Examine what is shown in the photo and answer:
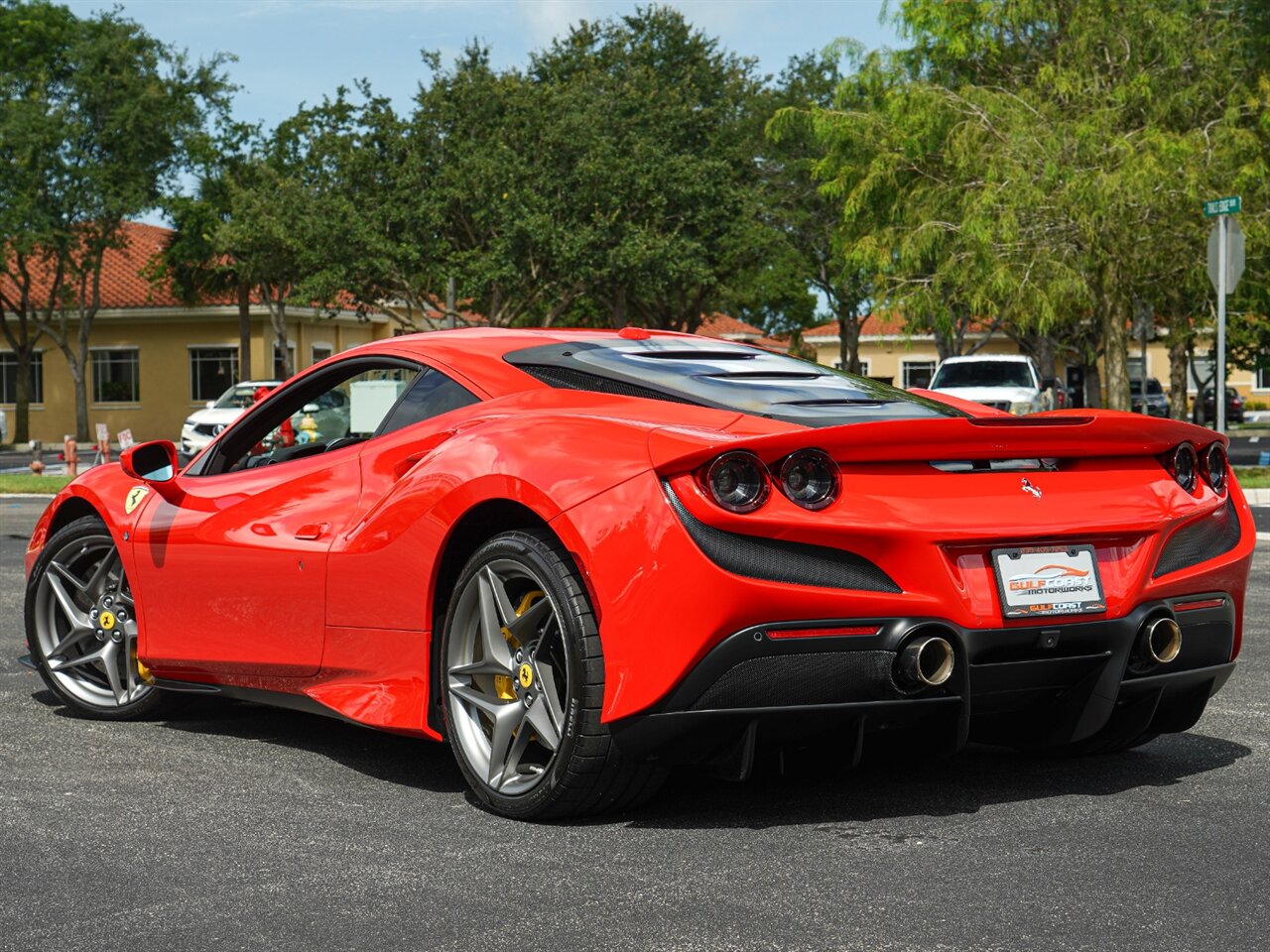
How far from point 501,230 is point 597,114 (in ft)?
13.9

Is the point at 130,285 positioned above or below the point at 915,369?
above

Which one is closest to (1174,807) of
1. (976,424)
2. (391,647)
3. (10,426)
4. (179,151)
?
(976,424)

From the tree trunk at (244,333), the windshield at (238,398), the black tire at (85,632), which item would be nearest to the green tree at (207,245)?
the tree trunk at (244,333)

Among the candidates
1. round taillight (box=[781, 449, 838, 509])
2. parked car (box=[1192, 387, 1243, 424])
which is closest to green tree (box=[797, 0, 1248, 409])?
parked car (box=[1192, 387, 1243, 424])

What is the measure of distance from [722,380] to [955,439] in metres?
0.81

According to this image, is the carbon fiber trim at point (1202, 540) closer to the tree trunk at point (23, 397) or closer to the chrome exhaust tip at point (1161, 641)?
the chrome exhaust tip at point (1161, 641)

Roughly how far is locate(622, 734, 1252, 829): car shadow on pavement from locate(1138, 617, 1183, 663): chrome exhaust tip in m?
0.48

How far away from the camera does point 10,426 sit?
179ft

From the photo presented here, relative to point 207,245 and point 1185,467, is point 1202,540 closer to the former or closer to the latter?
point 1185,467

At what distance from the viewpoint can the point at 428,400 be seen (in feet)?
17.2

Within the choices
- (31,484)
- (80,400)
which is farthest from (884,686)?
(80,400)

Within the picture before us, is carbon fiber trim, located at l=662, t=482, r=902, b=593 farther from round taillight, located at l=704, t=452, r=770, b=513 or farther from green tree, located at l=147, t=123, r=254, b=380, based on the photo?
green tree, located at l=147, t=123, r=254, b=380

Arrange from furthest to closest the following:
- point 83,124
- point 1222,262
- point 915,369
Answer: point 915,369, point 83,124, point 1222,262

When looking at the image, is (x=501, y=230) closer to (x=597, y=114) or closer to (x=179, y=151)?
(x=597, y=114)
